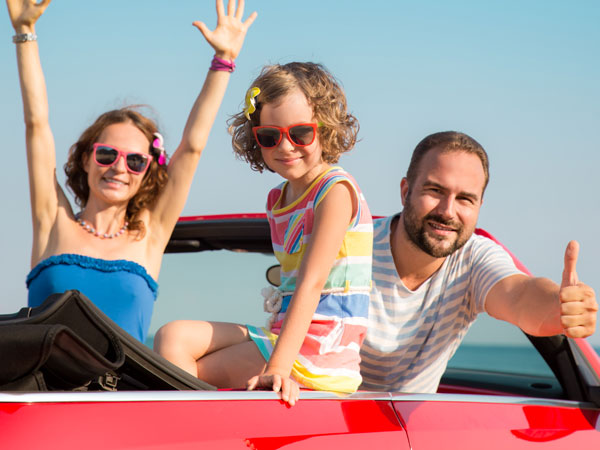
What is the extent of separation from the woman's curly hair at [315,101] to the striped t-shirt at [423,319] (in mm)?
616

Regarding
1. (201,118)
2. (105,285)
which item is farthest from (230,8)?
(105,285)

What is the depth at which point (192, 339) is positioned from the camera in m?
2.38

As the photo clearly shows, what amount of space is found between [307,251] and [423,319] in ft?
2.61

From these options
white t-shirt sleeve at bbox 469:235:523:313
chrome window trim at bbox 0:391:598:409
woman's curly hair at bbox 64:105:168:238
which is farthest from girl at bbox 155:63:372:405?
woman's curly hair at bbox 64:105:168:238

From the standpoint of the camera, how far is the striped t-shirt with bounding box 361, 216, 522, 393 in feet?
9.15

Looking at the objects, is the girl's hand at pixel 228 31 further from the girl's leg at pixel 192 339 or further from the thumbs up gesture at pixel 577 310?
the thumbs up gesture at pixel 577 310

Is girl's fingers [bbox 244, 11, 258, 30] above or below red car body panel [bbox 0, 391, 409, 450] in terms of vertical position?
above

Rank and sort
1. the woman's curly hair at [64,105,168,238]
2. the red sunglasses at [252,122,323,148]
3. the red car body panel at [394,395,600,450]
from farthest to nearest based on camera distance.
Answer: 1. the woman's curly hair at [64,105,168,238]
2. the red sunglasses at [252,122,323,148]
3. the red car body panel at [394,395,600,450]

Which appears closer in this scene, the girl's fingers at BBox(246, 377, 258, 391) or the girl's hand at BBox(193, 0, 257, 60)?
the girl's fingers at BBox(246, 377, 258, 391)

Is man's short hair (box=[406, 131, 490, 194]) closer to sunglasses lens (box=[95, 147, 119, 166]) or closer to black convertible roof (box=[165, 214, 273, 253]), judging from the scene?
black convertible roof (box=[165, 214, 273, 253])

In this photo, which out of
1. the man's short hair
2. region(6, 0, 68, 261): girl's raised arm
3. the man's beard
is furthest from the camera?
region(6, 0, 68, 261): girl's raised arm

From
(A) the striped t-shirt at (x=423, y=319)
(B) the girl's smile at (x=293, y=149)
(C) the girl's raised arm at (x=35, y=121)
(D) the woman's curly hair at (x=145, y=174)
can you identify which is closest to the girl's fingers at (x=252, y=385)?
(B) the girl's smile at (x=293, y=149)

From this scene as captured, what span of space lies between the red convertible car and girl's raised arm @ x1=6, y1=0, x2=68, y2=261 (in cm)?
146

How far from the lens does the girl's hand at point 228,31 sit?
3225 mm
